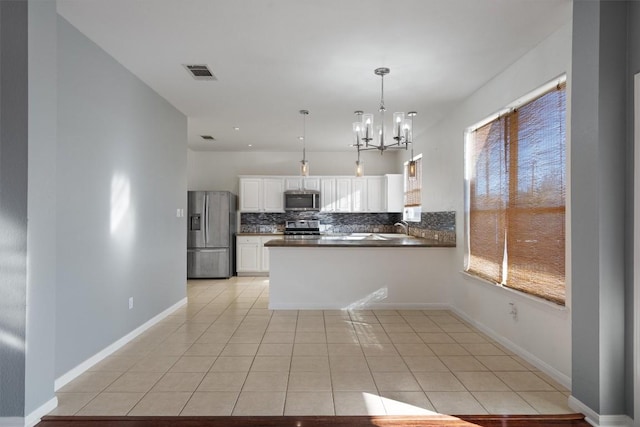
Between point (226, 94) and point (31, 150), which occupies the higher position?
point (226, 94)

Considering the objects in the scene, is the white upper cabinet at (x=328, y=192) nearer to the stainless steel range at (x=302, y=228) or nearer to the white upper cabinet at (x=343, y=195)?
the white upper cabinet at (x=343, y=195)

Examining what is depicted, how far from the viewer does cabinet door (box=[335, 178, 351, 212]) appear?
26.5ft

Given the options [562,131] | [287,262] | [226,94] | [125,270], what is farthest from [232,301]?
[562,131]

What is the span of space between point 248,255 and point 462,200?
460cm

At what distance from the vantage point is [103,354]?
3326 millimetres

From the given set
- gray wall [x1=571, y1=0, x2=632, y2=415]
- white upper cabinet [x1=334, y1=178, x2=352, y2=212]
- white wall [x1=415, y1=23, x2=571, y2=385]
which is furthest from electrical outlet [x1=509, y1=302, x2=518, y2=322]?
white upper cabinet [x1=334, y1=178, x2=352, y2=212]

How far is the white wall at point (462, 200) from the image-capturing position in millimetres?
2869

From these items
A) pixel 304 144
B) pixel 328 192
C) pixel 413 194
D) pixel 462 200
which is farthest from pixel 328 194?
pixel 462 200

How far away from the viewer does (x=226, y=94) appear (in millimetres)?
A: 4398

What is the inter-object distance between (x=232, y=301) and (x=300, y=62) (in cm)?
353

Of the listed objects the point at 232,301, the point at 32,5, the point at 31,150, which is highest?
the point at 32,5

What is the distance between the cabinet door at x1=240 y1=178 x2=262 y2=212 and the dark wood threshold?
579 cm

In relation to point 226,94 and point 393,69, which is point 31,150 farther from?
point 393,69

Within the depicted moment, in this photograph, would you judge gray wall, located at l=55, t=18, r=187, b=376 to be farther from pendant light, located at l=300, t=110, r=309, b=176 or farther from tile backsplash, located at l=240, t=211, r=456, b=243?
tile backsplash, located at l=240, t=211, r=456, b=243
